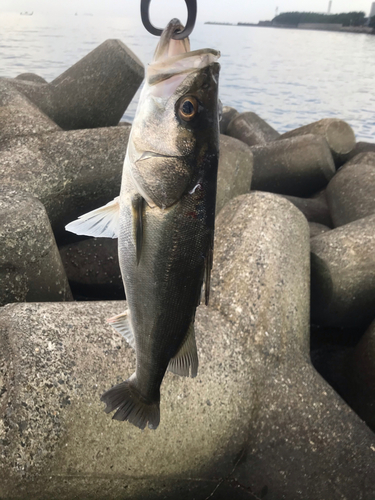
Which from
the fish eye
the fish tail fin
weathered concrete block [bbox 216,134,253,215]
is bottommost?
weathered concrete block [bbox 216,134,253,215]

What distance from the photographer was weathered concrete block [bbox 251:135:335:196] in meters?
7.45

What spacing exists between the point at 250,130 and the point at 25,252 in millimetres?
7754

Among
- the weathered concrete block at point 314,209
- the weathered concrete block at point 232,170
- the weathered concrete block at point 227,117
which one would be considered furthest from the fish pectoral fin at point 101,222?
the weathered concrete block at point 227,117

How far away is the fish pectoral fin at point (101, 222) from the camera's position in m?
1.61

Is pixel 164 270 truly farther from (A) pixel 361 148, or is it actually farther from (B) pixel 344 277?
(A) pixel 361 148

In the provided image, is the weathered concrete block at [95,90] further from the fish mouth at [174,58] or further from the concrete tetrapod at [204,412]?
the fish mouth at [174,58]

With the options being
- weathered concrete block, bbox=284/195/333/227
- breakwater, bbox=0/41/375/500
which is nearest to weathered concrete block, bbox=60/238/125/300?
breakwater, bbox=0/41/375/500

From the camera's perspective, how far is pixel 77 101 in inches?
246

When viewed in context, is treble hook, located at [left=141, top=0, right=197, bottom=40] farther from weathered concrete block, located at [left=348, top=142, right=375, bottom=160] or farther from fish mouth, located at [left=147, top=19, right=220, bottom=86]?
weathered concrete block, located at [left=348, top=142, right=375, bottom=160]

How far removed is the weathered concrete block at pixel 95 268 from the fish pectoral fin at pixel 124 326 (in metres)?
2.85

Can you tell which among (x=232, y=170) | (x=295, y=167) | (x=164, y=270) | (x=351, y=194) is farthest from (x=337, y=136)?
(x=164, y=270)

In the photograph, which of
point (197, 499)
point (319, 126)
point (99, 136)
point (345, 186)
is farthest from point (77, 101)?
point (197, 499)

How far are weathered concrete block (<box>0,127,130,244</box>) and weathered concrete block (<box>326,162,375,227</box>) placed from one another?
315cm

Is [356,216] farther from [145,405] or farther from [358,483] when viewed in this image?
[145,405]
